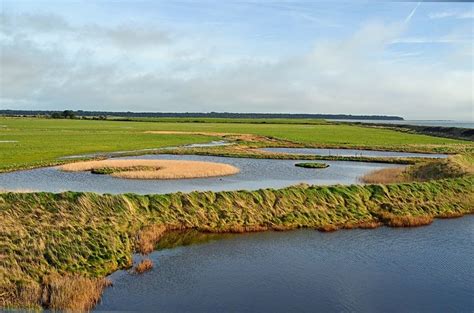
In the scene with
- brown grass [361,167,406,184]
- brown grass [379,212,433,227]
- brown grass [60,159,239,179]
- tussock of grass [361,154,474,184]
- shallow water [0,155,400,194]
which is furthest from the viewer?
brown grass [60,159,239,179]

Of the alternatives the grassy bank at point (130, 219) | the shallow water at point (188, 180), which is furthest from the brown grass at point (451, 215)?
the shallow water at point (188, 180)

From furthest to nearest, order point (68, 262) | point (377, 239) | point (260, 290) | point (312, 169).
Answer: point (312, 169), point (377, 239), point (68, 262), point (260, 290)

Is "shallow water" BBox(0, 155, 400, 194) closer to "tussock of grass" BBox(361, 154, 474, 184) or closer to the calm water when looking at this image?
"tussock of grass" BBox(361, 154, 474, 184)

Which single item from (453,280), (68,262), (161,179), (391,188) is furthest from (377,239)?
(161,179)

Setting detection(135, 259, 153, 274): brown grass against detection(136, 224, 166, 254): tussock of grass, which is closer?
detection(135, 259, 153, 274): brown grass

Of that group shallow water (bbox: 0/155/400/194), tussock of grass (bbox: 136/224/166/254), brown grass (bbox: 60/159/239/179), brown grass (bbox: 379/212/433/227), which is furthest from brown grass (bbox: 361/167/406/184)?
tussock of grass (bbox: 136/224/166/254)

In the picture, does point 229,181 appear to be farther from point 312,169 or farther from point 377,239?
point 377,239

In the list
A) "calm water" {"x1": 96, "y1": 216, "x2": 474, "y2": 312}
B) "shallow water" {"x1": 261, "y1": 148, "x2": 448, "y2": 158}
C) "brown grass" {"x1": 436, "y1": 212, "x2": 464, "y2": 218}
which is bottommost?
"calm water" {"x1": 96, "y1": 216, "x2": 474, "y2": 312}

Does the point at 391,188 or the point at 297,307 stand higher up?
the point at 391,188
